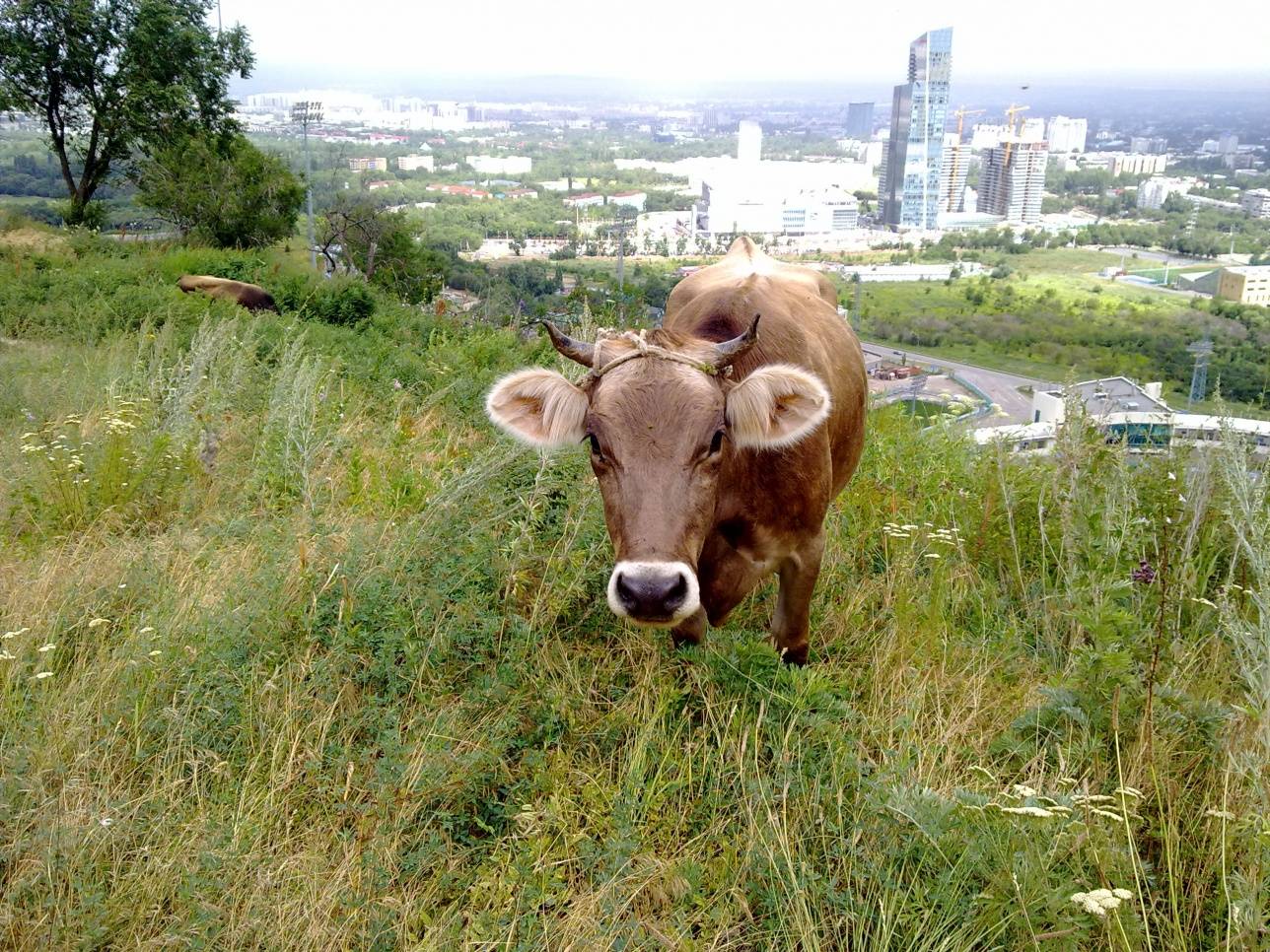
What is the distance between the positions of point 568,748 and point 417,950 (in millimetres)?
1028

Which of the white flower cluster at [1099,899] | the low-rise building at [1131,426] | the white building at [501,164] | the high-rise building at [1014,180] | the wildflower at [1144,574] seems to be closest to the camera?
the white flower cluster at [1099,899]

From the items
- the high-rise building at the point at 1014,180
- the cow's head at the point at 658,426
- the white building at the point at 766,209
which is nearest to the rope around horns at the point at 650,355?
the cow's head at the point at 658,426

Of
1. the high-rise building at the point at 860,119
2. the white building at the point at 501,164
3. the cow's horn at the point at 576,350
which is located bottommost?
the cow's horn at the point at 576,350

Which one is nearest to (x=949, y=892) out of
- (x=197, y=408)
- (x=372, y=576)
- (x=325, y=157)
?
(x=372, y=576)

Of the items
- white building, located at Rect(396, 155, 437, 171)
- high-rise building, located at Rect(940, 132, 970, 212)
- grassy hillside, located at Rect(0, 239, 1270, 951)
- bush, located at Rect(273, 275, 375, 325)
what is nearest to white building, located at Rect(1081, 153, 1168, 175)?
high-rise building, located at Rect(940, 132, 970, 212)

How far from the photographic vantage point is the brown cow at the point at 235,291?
1266cm

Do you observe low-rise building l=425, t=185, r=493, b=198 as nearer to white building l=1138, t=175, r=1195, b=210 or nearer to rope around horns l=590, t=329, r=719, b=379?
white building l=1138, t=175, r=1195, b=210

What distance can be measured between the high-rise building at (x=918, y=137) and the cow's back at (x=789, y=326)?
17.8m

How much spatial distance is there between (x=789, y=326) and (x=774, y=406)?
3.53ft

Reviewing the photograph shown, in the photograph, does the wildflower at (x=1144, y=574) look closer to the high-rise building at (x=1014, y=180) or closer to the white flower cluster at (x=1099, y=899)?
the white flower cluster at (x=1099, y=899)

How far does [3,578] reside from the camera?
14.3 feet

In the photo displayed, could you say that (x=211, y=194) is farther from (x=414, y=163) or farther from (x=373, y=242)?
(x=414, y=163)

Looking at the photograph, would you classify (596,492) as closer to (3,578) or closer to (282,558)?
(282,558)

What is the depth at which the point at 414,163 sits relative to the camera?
4412cm
